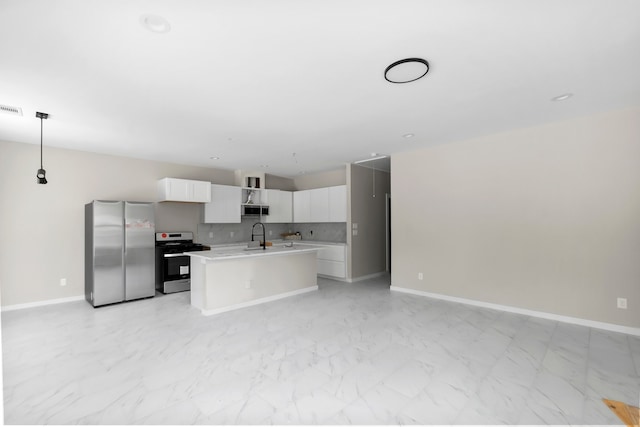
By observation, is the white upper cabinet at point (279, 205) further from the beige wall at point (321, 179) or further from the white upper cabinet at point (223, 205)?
the white upper cabinet at point (223, 205)

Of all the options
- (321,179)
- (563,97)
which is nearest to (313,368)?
(563,97)

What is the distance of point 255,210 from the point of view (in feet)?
24.1

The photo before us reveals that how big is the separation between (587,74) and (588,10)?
1004 mm

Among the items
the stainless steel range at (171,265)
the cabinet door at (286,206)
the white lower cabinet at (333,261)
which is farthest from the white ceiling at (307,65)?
the cabinet door at (286,206)

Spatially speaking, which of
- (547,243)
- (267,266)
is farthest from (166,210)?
(547,243)

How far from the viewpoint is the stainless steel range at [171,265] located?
5.68 metres

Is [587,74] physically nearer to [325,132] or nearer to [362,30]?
[362,30]

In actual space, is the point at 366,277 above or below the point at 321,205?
below

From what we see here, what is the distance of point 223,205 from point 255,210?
80 cm

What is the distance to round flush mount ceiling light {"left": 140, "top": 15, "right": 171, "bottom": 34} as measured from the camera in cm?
210

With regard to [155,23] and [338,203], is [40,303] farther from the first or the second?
[338,203]

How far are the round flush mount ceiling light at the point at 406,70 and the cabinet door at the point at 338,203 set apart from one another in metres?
3.90

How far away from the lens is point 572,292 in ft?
13.1

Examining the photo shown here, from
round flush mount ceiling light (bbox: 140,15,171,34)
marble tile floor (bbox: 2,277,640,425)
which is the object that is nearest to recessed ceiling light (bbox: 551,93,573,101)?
marble tile floor (bbox: 2,277,640,425)
